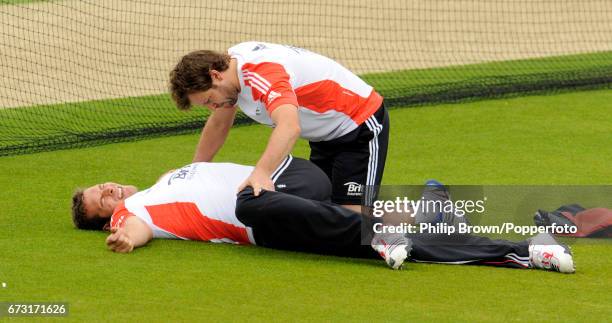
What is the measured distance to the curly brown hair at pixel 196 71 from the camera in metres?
6.33

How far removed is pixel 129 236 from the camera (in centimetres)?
668

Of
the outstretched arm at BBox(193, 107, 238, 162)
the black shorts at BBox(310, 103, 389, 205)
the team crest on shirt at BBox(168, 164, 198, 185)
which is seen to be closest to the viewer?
the team crest on shirt at BBox(168, 164, 198, 185)

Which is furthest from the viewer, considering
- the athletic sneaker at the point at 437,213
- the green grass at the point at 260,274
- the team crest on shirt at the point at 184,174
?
the team crest on shirt at the point at 184,174

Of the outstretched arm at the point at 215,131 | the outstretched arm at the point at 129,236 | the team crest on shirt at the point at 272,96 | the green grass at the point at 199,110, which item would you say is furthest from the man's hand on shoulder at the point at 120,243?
the green grass at the point at 199,110

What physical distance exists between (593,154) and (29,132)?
454 centimetres

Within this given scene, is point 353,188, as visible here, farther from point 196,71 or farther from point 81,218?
point 81,218

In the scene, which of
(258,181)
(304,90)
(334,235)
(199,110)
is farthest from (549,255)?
(199,110)

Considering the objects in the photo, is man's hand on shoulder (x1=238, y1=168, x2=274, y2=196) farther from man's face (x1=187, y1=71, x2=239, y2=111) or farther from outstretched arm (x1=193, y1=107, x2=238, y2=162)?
outstretched arm (x1=193, y1=107, x2=238, y2=162)

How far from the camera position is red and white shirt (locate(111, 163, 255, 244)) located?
673 cm

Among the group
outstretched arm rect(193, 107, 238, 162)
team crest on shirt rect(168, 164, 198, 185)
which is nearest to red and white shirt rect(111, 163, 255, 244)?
team crest on shirt rect(168, 164, 198, 185)

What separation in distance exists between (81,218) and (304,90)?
5.03 ft

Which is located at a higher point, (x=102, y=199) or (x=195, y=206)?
(x=195, y=206)

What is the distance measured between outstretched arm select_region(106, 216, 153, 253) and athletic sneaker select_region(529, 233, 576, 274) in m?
2.07

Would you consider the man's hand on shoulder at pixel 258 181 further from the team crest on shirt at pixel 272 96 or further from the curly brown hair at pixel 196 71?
the curly brown hair at pixel 196 71
